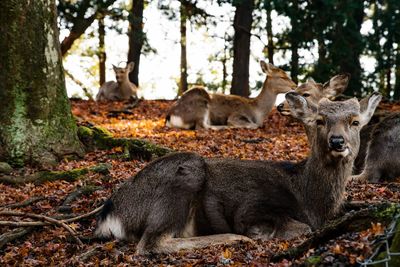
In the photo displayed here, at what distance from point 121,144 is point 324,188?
5067mm

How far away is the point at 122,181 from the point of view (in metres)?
9.06

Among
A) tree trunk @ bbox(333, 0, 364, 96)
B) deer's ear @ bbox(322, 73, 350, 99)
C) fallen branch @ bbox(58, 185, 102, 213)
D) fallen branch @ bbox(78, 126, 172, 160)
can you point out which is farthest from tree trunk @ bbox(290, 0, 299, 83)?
fallen branch @ bbox(58, 185, 102, 213)

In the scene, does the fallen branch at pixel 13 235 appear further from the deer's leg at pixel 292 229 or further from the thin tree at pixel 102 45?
the thin tree at pixel 102 45

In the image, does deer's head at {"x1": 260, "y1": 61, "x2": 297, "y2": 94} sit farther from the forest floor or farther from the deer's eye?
the deer's eye

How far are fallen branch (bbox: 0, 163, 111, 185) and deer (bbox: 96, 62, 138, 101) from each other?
14245 mm

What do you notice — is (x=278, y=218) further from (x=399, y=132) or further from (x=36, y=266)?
(x=399, y=132)

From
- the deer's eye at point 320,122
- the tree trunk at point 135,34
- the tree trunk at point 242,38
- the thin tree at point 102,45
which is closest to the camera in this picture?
the deer's eye at point 320,122

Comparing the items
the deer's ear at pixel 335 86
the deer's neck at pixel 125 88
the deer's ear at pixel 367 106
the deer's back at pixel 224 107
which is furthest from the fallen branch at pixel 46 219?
the deer's neck at pixel 125 88

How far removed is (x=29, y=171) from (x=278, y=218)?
4.81m

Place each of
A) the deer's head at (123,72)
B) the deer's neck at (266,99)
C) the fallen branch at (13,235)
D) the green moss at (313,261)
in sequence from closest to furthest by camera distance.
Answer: the green moss at (313,261) < the fallen branch at (13,235) < the deer's neck at (266,99) < the deer's head at (123,72)

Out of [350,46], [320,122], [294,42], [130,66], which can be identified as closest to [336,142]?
[320,122]

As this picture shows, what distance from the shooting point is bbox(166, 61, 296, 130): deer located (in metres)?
16.2

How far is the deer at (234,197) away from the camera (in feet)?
21.2

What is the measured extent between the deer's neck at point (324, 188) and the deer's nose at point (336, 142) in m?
0.29
